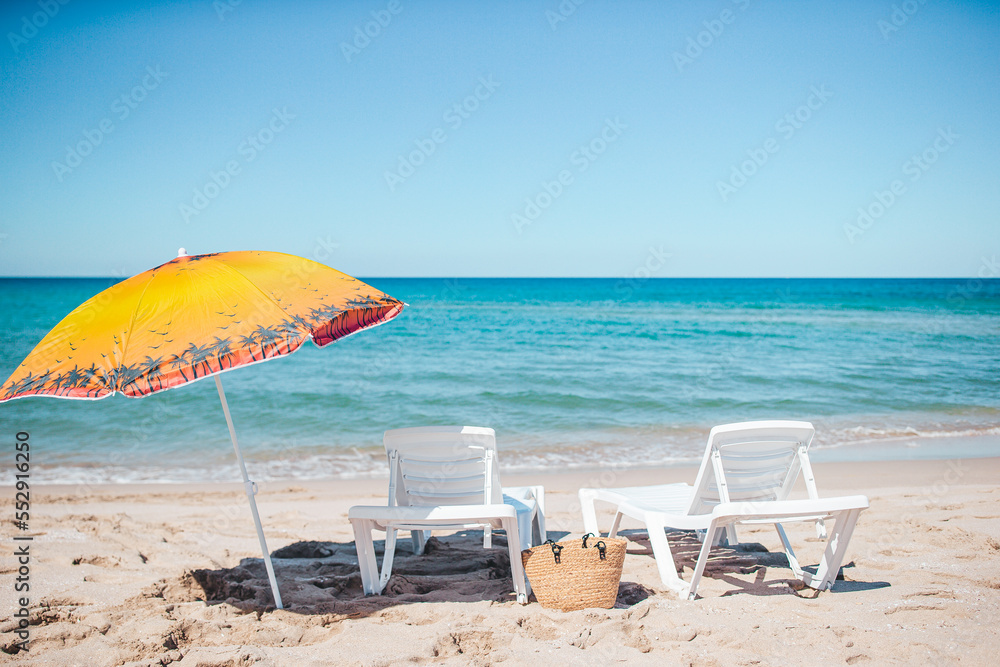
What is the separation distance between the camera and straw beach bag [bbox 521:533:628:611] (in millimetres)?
3488

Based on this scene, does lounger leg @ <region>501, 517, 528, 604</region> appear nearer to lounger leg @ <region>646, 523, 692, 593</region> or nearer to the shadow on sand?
the shadow on sand

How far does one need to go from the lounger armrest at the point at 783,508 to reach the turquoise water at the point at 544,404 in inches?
182

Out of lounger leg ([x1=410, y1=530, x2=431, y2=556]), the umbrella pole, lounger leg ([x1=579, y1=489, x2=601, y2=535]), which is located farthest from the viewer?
lounger leg ([x1=410, y1=530, x2=431, y2=556])

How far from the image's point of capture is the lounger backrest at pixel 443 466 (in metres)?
3.86

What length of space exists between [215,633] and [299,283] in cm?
185

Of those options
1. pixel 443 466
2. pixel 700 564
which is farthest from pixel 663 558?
pixel 443 466

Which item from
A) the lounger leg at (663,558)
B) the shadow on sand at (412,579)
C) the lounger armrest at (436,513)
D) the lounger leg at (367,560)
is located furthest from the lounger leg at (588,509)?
the lounger leg at (367,560)

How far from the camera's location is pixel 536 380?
1406cm

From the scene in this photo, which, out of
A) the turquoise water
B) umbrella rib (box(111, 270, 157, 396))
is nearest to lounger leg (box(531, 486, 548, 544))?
umbrella rib (box(111, 270, 157, 396))

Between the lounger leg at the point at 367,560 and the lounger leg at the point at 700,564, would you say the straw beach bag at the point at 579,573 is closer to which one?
the lounger leg at the point at 700,564

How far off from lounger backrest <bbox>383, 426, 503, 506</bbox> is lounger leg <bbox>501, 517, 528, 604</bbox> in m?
0.25

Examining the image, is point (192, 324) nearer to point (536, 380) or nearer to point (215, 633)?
point (215, 633)

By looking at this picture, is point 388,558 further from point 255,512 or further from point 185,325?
point 185,325

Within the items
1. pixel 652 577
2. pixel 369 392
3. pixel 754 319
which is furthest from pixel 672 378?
pixel 754 319
